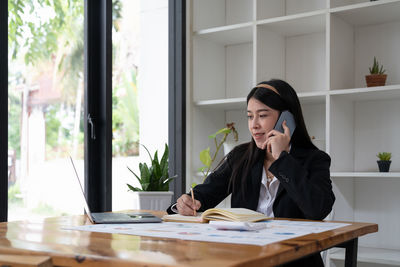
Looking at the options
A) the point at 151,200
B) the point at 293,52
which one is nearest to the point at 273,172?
the point at 151,200

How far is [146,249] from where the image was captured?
1.16 metres

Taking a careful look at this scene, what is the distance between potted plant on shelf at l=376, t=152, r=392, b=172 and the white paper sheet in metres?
1.28

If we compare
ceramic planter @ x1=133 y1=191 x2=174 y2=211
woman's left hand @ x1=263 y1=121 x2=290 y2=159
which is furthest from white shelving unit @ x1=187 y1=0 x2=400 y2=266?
woman's left hand @ x1=263 y1=121 x2=290 y2=159

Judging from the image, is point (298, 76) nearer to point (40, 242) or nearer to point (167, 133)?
point (167, 133)

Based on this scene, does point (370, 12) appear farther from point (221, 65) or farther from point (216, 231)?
point (216, 231)

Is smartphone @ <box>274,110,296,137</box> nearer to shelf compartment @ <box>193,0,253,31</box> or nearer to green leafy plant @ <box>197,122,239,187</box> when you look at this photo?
green leafy plant @ <box>197,122,239,187</box>

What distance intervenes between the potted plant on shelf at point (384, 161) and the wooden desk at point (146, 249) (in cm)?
140

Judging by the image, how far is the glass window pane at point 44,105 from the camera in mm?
2727

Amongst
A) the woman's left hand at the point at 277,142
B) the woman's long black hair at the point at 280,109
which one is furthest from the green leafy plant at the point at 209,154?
the woman's left hand at the point at 277,142

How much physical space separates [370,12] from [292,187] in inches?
56.7

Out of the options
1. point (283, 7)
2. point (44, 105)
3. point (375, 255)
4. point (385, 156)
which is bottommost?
point (375, 255)

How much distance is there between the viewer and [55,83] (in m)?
3.50

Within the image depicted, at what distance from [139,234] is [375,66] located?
2048 millimetres

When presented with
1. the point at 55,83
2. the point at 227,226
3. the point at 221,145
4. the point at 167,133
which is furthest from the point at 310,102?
the point at 227,226
